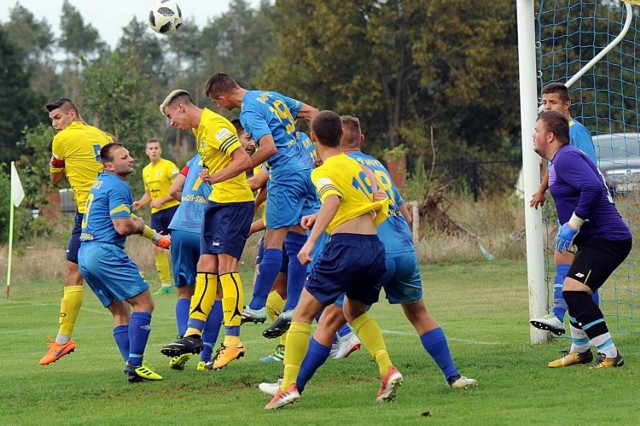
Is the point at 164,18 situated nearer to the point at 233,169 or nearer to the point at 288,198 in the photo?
the point at 288,198

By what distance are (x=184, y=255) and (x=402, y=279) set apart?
3.41 meters

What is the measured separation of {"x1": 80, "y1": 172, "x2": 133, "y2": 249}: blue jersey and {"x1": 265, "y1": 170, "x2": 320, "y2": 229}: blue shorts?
1352 mm

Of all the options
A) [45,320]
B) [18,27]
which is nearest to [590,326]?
[45,320]

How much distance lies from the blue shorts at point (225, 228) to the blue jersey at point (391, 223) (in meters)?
1.77

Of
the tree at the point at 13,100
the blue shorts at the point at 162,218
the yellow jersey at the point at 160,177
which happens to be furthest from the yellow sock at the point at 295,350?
the tree at the point at 13,100

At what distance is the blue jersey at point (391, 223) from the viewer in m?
7.69

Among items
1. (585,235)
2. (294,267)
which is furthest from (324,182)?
(294,267)

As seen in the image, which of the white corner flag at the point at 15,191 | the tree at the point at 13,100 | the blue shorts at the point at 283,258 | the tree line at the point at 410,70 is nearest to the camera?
the blue shorts at the point at 283,258

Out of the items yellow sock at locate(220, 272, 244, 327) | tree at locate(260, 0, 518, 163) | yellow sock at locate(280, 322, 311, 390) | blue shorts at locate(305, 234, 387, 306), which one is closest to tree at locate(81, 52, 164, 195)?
tree at locate(260, 0, 518, 163)

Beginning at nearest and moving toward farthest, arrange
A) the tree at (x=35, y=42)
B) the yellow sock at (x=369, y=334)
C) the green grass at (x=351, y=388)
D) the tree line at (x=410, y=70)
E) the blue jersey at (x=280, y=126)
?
the green grass at (x=351, y=388) → the yellow sock at (x=369, y=334) → the blue jersey at (x=280, y=126) → the tree line at (x=410, y=70) → the tree at (x=35, y=42)

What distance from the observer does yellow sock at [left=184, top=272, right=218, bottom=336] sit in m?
9.34

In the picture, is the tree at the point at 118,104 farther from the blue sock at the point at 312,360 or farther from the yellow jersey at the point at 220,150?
the blue sock at the point at 312,360

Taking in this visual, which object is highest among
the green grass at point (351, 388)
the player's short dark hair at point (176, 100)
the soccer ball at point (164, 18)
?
the soccer ball at point (164, 18)

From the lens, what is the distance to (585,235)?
28.2 feet
